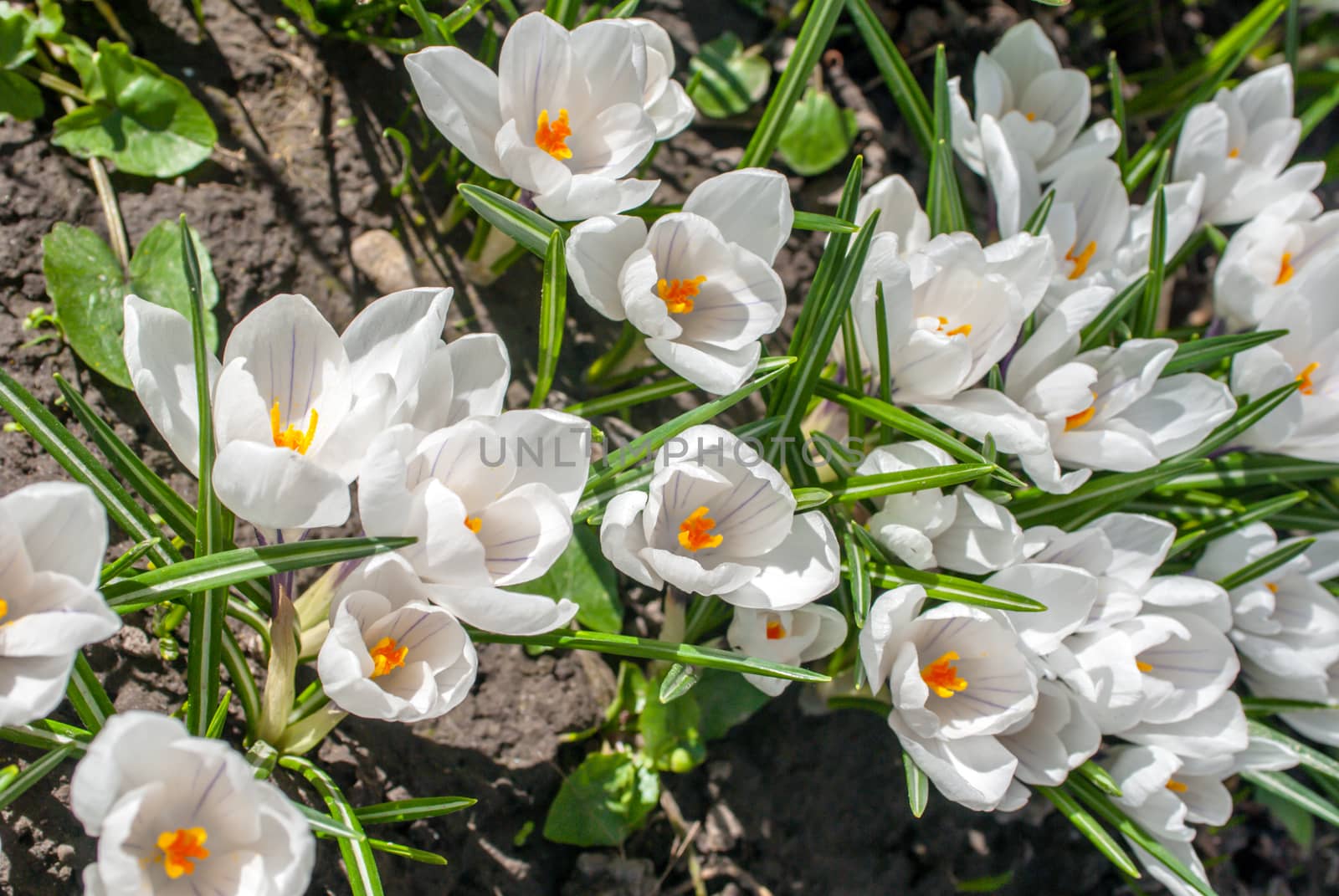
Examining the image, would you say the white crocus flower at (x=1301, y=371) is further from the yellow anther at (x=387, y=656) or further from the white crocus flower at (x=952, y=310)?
the yellow anther at (x=387, y=656)

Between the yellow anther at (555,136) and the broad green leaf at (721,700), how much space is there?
917 millimetres

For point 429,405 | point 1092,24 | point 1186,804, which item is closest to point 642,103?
point 429,405

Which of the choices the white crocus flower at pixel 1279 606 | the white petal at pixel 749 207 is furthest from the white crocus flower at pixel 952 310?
the white crocus flower at pixel 1279 606

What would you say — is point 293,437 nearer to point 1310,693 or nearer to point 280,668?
point 280,668

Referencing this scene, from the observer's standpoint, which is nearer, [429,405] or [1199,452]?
[429,405]

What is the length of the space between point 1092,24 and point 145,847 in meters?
2.92

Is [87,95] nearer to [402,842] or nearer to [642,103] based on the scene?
[642,103]

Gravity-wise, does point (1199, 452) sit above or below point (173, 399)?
below

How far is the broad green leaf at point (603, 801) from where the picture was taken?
160cm

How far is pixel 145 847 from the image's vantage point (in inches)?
38.1

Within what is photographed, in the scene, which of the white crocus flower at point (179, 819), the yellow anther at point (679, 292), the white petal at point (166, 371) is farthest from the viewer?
the yellow anther at point (679, 292)

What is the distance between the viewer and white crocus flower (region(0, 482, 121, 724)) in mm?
934

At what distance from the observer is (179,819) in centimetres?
99

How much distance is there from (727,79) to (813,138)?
9.4 inches
